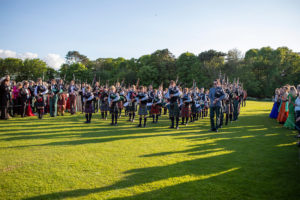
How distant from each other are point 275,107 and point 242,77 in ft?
141

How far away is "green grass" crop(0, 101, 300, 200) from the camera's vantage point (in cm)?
375

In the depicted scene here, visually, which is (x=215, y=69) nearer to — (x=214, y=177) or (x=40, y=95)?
(x=40, y=95)

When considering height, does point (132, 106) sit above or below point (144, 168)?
above

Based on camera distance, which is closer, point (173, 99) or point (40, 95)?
point (173, 99)

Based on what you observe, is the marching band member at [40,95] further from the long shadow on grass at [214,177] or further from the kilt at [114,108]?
the long shadow on grass at [214,177]

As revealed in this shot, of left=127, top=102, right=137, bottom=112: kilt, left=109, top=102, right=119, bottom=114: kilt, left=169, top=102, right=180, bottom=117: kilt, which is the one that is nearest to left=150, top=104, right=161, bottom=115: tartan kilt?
left=127, top=102, right=137, bottom=112: kilt

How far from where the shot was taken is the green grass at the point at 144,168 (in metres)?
3.75

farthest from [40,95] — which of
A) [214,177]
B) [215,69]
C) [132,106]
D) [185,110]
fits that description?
[215,69]

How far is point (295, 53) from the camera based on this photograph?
2200 inches

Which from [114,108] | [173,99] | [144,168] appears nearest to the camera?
[144,168]

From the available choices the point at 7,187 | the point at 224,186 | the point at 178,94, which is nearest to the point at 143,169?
Result: the point at 224,186

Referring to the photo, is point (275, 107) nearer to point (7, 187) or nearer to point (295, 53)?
point (7, 187)

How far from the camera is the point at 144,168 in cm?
486

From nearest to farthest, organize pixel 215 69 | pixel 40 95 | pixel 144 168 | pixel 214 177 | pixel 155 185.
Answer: pixel 155 185
pixel 214 177
pixel 144 168
pixel 40 95
pixel 215 69
